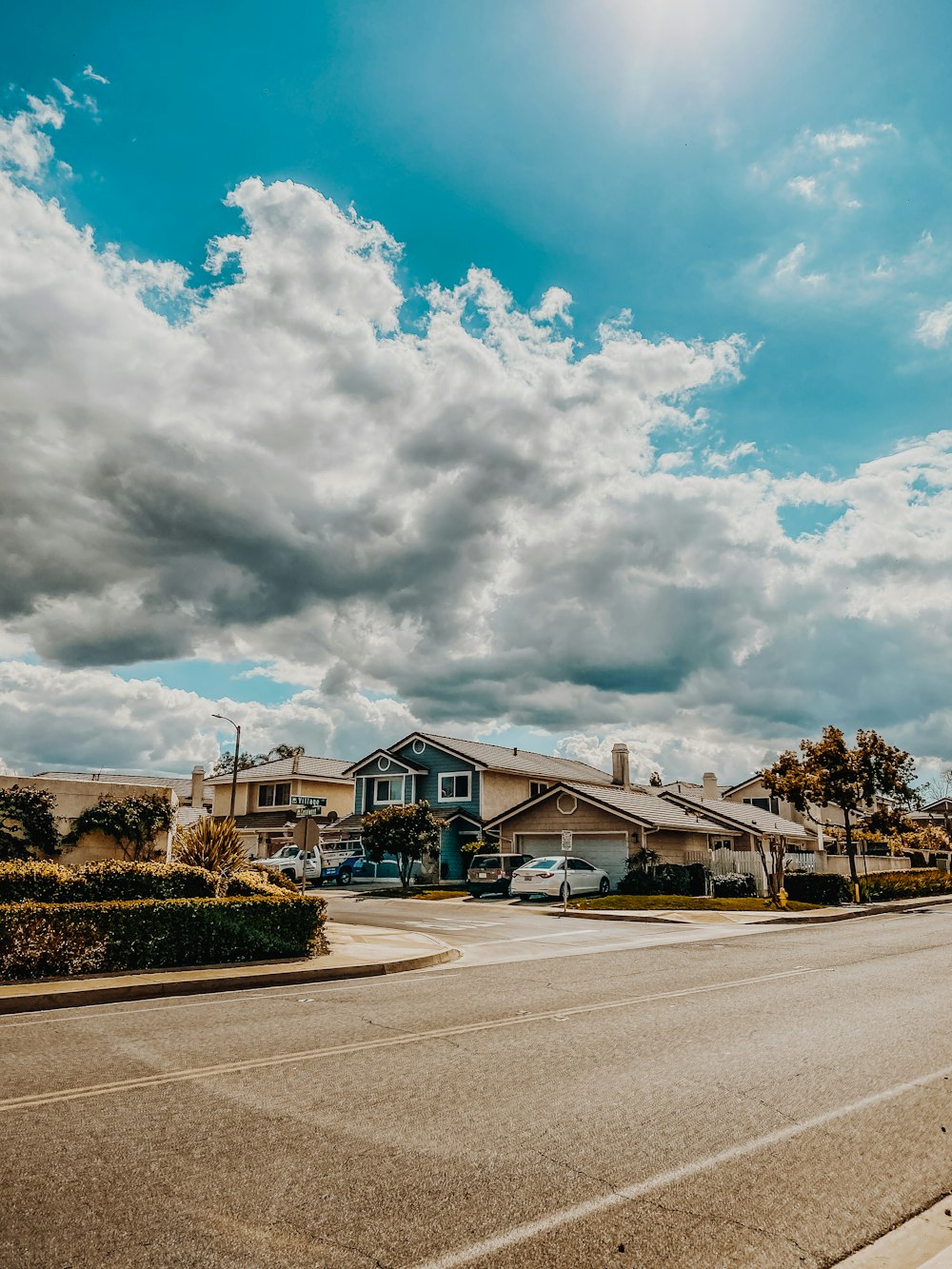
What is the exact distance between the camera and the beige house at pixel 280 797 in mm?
52188

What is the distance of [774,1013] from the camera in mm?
10148

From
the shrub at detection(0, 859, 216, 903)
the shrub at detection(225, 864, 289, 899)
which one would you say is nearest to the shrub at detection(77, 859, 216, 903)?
the shrub at detection(0, 859, 216, 903)

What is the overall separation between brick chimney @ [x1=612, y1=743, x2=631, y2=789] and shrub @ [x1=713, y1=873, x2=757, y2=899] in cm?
1583

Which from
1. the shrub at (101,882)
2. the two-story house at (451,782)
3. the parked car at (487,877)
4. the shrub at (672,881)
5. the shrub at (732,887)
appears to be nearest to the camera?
the shrub at (101,882)

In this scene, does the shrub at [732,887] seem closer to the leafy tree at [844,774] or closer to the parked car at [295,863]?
the leafy tree at [844,774]

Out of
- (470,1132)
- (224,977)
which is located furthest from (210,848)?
(470,1132)

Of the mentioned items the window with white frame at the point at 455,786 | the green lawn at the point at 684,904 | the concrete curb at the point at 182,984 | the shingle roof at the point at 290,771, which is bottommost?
the concrete curb at the point at 182,984

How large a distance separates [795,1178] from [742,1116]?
1.13m

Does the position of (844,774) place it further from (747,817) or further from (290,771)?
(290,771)

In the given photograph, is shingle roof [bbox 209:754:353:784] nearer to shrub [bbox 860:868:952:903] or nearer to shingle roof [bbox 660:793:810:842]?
shingle roof [bbox 660:793:810:842]

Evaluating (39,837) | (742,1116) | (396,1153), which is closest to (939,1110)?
(742,1116)

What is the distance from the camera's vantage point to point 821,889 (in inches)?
1292

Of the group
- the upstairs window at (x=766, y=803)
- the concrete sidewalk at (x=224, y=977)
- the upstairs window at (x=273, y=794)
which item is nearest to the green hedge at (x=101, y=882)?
the concrete sidewalk at (x=224, y=977)

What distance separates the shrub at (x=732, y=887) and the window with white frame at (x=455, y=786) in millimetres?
14094
